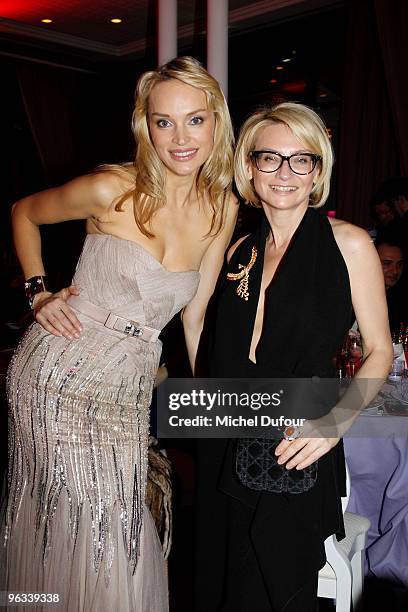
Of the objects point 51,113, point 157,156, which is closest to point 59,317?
point 157,156

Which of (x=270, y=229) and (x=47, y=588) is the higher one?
(x=270, y=229)

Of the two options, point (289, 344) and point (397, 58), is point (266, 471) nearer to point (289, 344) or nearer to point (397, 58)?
point (289, 344)

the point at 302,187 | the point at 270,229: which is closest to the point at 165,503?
the point at 270,229

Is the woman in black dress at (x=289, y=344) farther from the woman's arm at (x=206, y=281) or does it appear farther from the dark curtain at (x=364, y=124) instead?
the dark curtain at (x=364, y=124)

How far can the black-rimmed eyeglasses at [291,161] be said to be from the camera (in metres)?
1.67

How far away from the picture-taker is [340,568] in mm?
2051

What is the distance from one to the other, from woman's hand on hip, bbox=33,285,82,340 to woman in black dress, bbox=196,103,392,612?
428mm

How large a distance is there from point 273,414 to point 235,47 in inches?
269

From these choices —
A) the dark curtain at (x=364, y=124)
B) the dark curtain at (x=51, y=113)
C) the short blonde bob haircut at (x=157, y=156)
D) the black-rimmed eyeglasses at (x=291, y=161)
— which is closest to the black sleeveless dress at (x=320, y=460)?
the black-rimmed eyeglasses at (x=291, y=161)

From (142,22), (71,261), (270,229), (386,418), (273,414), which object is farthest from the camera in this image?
(71,261)

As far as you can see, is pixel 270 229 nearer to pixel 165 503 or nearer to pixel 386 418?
pixel 386 418

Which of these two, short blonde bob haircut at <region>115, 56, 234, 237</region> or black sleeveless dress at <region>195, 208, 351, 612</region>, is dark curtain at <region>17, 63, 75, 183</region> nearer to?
short blonde bob haircut at <region>115, 56, 234, 237</region>

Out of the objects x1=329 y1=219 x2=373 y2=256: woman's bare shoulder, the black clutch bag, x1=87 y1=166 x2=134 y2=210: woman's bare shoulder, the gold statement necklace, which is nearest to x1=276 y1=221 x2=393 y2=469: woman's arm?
x1=329 y1=219 x2=373 y2=256: woman's bare shoulder

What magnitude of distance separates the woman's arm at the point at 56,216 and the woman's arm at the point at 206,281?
1.16 ft
